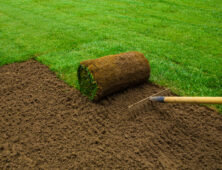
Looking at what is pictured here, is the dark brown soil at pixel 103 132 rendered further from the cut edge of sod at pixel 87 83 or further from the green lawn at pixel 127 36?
the green lawn at pixel 127 36

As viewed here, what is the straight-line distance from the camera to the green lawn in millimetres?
5691

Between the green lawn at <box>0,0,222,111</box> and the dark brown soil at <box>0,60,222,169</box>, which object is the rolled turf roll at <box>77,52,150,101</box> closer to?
the dark brown soil at <box>0,60,222,169</box>

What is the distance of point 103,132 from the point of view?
382 cm

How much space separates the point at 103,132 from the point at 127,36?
4.95 meters

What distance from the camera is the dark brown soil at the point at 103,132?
10.9 feet

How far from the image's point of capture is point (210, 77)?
17.7ft

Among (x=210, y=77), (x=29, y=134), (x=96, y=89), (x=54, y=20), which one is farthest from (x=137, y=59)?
(x=54, y=20)

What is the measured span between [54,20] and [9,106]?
6.17 m

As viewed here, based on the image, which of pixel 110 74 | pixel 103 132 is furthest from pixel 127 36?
pixel 103 132

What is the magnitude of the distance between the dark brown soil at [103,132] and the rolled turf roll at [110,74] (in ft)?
0.73

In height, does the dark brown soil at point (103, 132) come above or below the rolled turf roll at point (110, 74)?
below

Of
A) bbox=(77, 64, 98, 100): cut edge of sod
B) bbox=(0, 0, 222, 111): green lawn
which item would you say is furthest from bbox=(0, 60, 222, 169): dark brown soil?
bbox=(0, 0, 222, 111): green lawn

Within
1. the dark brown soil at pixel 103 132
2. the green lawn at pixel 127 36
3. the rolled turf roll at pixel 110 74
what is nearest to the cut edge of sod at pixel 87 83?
the rolled turf roll at pixel 110 74

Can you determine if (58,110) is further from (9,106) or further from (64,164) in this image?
(64,164)
